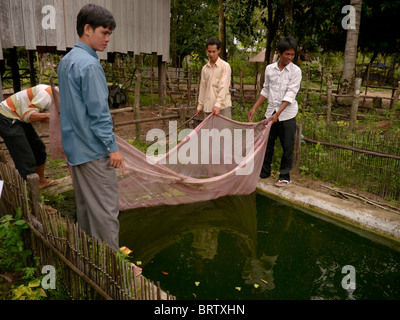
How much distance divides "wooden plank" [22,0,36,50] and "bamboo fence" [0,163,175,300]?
9.88ft

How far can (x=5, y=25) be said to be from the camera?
4832 mm

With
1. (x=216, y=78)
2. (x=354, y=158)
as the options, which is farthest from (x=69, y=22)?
(x=354, y=158)

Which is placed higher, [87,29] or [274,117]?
[87,29]

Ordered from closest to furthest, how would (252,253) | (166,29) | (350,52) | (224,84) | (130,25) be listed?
(252,253) < (224,84) < (130,25) < (166,29) < (350,52)

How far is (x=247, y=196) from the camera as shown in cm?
448

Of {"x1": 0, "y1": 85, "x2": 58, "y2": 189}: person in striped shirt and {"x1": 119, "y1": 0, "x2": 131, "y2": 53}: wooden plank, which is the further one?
{"x1": 119, "y1": 0, "x2": 131, "y2": 53}: wooden plank

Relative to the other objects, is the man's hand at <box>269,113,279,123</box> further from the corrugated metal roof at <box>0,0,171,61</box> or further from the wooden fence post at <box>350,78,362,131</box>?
the corrugated metal roof at <box>0,0,171,61</box>

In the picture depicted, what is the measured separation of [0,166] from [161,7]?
17.2 ft

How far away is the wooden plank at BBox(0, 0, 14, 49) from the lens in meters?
4.80

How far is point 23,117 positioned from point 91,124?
152cm

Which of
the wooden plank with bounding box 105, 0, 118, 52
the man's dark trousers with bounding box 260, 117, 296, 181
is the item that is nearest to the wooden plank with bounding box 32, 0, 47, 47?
the wooden plank with bounding box 105, 0, 118, 52

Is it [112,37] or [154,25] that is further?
[154,25]

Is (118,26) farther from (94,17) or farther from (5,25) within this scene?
(94,17)
